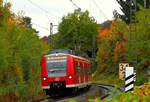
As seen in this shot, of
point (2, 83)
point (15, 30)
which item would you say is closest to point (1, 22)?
point (15, 30)

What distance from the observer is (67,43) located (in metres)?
81.8

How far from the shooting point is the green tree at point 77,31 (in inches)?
3123

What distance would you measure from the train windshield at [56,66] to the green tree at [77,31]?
55.8 metres

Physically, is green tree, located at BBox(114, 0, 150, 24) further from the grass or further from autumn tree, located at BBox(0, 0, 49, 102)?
autumn tree, located at BBox(0, 0, 49, 102)

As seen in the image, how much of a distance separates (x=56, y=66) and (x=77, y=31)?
Answer: 58320 millimetres

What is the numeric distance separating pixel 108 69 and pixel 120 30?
28.5 feet

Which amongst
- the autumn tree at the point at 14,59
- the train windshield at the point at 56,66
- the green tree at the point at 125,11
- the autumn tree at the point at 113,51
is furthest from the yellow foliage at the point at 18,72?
the green tree at the point at 125,11

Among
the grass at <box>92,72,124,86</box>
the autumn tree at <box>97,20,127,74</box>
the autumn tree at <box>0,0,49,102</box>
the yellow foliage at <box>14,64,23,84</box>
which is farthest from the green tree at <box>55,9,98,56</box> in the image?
the yellow foliage at <box>14,64,23,84</box>

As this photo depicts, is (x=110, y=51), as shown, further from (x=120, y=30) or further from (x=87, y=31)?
(x=87, y=31)

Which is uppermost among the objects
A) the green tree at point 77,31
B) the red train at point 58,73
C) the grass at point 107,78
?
the green tree at point 77,31

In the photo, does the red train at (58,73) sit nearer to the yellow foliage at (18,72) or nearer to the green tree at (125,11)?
the yellow foliage at (18,72)

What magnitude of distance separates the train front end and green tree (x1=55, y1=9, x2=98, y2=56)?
55822 mm

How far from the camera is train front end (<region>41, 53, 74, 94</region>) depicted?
21328 mm

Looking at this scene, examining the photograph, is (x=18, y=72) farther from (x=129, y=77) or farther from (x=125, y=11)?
(x=125, y=11)
